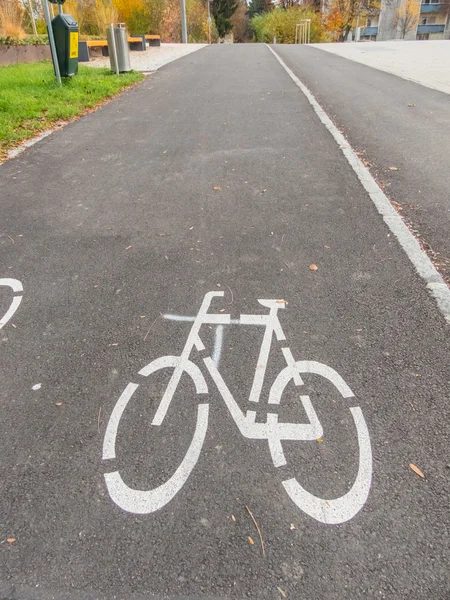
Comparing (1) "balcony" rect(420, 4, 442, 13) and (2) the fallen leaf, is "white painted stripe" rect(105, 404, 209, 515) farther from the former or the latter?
(1) "balcony" rect(420, 4, 442, 13)

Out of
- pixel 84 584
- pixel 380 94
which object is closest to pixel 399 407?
pixel 84 584

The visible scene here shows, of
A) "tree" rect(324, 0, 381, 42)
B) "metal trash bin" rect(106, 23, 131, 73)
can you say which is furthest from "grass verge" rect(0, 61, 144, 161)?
"tree" rect(324, 0, 381, 42)

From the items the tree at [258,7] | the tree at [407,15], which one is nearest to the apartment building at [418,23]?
the tree at [407,15]

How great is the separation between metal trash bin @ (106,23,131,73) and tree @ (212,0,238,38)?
59768 millimetres

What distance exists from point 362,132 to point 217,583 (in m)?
7.70

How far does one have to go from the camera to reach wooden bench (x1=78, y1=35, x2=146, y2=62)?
61.6ft

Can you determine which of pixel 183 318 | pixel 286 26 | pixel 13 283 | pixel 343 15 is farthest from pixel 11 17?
pixel 343 15

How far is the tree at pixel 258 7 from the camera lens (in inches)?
3228

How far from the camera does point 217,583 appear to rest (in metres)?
1.71

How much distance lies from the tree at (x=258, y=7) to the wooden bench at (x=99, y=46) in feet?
222

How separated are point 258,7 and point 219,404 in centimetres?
9782

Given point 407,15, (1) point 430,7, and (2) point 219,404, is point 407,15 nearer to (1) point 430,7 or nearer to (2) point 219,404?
(1) point 430,7

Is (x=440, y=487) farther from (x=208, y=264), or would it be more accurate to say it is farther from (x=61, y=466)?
(x=208, y=264)

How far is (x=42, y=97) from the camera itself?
33.1 feet
